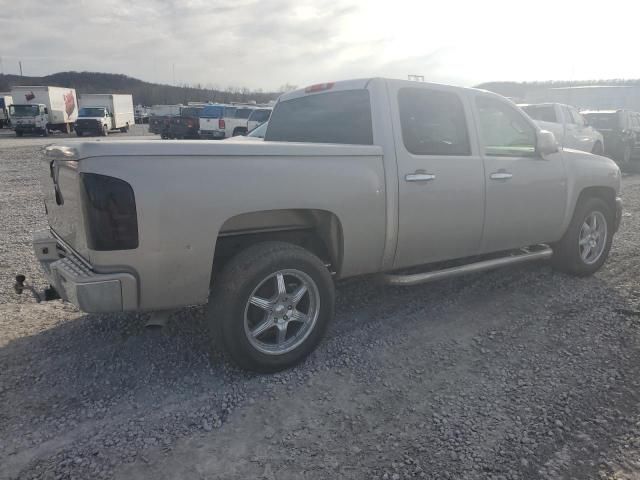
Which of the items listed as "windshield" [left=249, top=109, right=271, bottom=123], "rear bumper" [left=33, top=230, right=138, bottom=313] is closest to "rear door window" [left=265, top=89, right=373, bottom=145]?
"rear bumper" [left=33, top=230, right=138, bottom=313]

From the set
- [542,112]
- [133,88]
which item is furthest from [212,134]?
[133,88]

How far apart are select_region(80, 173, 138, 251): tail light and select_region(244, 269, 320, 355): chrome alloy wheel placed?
2.97ft

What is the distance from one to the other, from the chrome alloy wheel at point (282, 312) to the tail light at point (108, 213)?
2.97 feet

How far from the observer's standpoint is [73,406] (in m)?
3.08

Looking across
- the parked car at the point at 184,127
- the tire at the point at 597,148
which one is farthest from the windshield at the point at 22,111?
the tire at the point at 597,148

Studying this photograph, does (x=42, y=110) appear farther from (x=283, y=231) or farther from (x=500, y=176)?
(x=500, y=176)

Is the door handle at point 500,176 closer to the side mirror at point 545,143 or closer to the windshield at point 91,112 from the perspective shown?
the side mirror at point 545,143

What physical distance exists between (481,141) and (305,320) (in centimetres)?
229

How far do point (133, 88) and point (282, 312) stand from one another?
5529 inches

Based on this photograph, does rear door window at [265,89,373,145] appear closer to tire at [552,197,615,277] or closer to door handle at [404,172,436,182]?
door handle at [404,172,436,182]

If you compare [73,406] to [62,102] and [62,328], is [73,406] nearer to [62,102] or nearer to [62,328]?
[62,328]

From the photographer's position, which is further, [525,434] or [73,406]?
[73,406]

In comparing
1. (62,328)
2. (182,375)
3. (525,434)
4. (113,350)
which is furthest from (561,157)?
(62,328)

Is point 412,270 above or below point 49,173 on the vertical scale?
below
